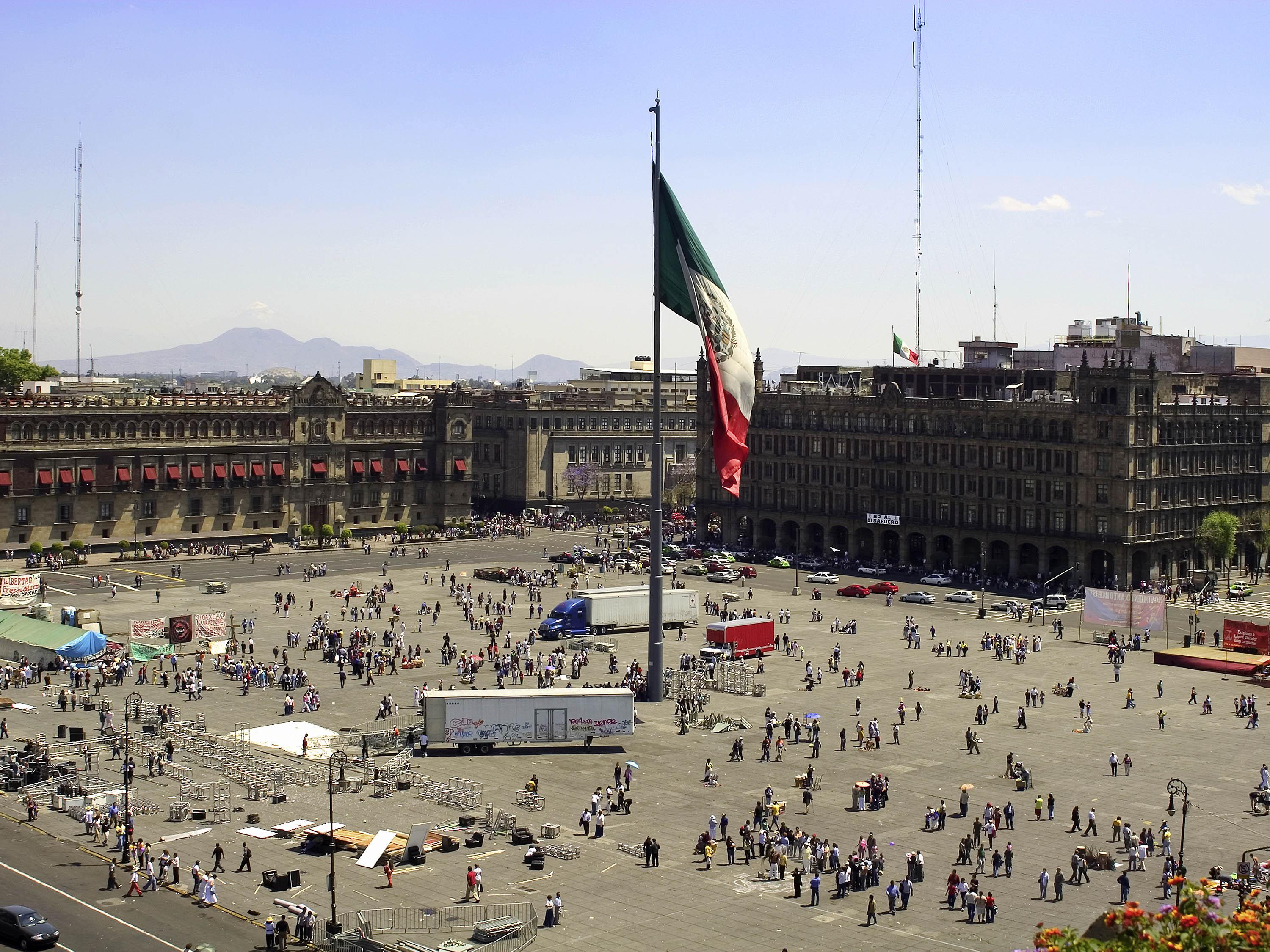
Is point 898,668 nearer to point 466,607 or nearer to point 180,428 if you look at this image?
point 466,607

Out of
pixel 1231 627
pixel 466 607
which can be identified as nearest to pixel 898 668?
pixel 1231 627

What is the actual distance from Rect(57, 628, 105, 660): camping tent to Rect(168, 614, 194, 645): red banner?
5.15 meters

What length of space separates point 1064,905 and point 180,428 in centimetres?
11281

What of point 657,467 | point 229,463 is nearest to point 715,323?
point 657,467

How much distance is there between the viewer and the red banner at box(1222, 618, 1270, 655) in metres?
90.2

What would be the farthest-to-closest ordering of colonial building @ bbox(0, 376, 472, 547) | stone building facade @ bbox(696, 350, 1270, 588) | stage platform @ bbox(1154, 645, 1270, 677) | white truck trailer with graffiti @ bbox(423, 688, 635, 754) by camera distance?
colonial building @ bbox(0, 376, 472, 547), stone building facade @ bbox(696, 350, 1270, 588), stage platform @ bbox(1154, 645, 1270, 677), white truck trailer with graffiti @ bbox(423, 688, 635, 754)

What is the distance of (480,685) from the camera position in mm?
Answer: 84562

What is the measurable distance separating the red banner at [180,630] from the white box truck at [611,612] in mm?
21124

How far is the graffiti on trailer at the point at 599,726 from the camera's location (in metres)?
→ 68.9

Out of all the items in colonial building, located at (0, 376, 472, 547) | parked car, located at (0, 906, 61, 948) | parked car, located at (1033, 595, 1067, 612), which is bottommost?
parked car, located at (0, 906, 61, 948)

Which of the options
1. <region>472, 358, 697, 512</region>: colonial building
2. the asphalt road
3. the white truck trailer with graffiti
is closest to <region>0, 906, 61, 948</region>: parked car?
the asphalt road

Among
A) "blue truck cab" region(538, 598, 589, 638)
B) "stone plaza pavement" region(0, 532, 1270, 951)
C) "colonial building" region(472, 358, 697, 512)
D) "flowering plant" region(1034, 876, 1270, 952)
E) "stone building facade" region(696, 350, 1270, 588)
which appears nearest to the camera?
"flowering plant" region(1034, 876, 1270, 952)

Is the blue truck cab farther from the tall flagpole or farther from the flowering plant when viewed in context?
the flowering plant

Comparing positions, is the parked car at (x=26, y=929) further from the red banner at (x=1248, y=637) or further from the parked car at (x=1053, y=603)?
the parked car at (x=1053, y=603)
